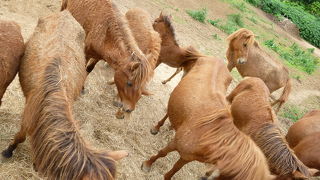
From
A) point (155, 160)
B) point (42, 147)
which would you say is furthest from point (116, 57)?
point (42, 147)

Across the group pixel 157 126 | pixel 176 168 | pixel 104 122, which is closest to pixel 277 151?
pixel 176 168

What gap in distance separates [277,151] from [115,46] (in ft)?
9.10

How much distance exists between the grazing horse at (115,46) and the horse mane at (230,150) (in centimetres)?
105

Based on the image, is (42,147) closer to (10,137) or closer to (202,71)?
(10,137)

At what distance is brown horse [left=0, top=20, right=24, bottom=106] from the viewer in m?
3.79

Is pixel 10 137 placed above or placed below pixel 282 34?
above

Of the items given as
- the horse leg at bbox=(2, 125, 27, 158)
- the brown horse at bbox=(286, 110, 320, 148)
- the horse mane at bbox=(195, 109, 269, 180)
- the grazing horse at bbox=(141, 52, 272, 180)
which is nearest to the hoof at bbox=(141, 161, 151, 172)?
the grazing horse at bbox=(141, 52, 272, 180)

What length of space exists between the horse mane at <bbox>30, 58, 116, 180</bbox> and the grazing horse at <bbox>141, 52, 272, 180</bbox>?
164 centimetres

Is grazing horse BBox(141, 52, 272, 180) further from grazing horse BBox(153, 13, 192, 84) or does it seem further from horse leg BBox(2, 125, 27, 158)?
horse leg BBox(2, 125, 27, 158)

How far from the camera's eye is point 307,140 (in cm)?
588

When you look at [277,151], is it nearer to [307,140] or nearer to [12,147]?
[307,140]

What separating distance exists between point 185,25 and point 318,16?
62.5 feet

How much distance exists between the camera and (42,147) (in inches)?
118

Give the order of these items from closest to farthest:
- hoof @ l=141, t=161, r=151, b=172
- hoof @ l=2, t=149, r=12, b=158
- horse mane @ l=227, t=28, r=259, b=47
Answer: hoof @ l=2, t=149, r=12, b=158 < hoof @ l=141, t=161, r=151, b=172 < horse mane @ l=227, t=28, r=259, b=47
